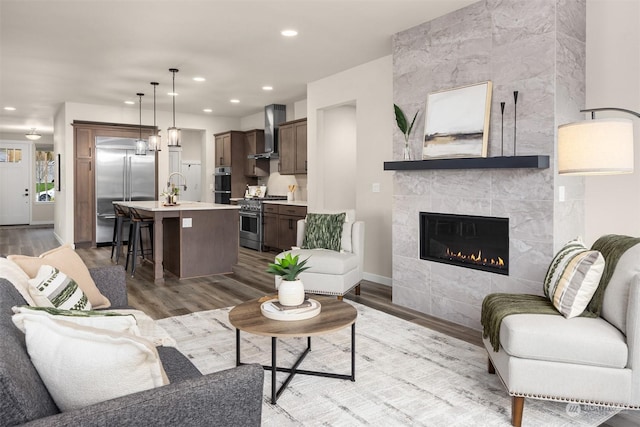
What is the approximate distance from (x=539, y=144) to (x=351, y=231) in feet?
6.84

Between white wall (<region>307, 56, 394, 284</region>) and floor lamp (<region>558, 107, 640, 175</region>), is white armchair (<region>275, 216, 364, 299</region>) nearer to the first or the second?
white wall (<region>307, 56, 394, 284</region>)

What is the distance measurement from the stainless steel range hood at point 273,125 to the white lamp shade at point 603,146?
620 centimetres

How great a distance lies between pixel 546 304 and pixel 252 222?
6.12 metres

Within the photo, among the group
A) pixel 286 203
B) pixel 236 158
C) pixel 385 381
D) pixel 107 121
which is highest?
pixel 107 121

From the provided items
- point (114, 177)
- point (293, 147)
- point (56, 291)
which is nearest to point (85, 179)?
point (114, 177)

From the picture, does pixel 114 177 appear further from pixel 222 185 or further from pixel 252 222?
pixel 252 222

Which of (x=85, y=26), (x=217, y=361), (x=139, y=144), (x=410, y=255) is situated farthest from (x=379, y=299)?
(x=139, y=144)

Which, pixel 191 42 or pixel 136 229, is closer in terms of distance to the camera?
pixel 191 42

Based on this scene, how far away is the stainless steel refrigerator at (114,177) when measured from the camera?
838cm

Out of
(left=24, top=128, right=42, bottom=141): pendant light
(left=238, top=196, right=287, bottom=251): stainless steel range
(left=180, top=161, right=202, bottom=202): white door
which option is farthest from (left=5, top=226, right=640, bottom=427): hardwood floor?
(left=24, top=128, right=42, bottom=141): pendant light

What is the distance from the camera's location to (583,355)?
209cm

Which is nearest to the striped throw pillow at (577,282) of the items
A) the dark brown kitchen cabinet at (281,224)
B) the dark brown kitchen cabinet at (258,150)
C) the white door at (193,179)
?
the dark brown kitchen cabinet at (281,224)

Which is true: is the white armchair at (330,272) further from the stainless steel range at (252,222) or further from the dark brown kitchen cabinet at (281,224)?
the stainless steel range at (252,222)

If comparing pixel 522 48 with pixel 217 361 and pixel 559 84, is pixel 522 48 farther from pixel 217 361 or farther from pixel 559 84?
pixel 217 361
